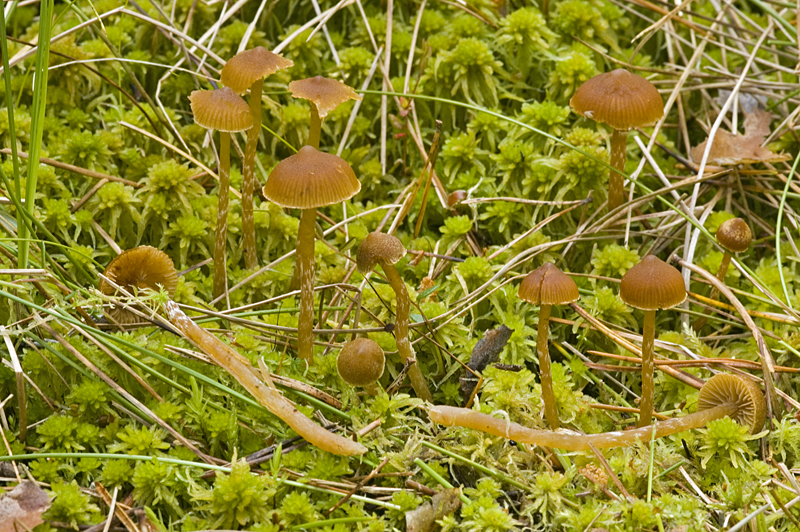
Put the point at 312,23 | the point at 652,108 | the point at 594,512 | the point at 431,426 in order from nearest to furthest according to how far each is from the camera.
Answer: the point at 594,512 → the point at 431,426 → the point at 652,108 → the point at 312,23

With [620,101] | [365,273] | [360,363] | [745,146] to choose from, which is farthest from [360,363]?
[745,146]

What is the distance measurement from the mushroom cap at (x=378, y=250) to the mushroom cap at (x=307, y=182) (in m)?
0.21

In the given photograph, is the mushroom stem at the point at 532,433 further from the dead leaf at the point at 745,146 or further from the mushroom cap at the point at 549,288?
the dead leaf at the point at 745,146

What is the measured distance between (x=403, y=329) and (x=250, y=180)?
1076 millimetres

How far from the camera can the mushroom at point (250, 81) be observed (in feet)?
9.63

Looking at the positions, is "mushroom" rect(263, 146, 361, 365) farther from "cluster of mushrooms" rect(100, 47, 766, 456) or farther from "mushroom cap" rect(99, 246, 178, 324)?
"mushroom cap" rect(99, 246, 178, 324)

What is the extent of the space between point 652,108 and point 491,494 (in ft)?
6.31

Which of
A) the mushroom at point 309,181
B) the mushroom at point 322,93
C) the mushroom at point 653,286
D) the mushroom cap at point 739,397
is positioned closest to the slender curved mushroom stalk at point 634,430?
the mushroom cap at point 739,397

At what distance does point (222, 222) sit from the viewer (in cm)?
327

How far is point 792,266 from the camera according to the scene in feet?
11.6

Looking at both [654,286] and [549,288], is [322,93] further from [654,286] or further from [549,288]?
[654,286]

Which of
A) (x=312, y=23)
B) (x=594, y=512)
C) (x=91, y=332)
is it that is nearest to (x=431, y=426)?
(x=594, y=512)

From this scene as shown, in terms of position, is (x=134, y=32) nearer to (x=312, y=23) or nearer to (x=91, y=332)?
(x=312, y=23)

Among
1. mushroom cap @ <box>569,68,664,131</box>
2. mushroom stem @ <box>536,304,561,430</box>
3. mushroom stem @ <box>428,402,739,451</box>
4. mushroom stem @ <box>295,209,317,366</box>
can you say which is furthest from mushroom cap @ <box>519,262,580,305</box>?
mushroom cap @ <box>569,68,664,131</box>
